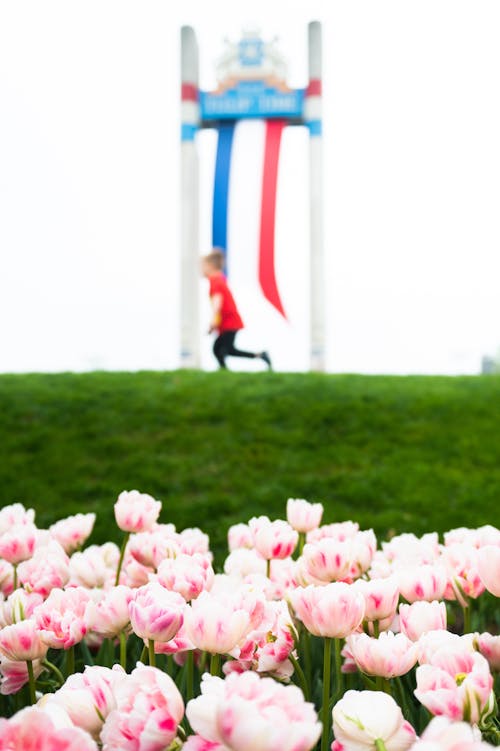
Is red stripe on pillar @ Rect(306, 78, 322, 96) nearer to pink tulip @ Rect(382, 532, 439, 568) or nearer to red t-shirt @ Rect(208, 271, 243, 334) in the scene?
red t-shirt @ Rect(208, 271, 243, 334)

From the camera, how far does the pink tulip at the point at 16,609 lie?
141cm

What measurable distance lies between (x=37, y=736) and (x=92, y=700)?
0.88 feet

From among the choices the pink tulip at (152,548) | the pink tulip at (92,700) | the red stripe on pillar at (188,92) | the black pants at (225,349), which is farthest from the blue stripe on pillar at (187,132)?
the pink tulip at (92,700)

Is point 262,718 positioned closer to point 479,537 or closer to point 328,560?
point 328,560

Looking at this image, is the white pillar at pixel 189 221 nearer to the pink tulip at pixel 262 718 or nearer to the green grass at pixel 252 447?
the green grass at pixel 252 447

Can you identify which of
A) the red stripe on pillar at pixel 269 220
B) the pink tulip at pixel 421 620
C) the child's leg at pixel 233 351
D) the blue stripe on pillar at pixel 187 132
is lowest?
the pink tulip at pixel 421 620

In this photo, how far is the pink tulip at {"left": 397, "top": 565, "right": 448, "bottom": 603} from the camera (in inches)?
60.2

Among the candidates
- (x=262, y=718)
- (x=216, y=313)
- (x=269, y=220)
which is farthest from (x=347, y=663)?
(x=269, y=220)

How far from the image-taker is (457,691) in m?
0.91

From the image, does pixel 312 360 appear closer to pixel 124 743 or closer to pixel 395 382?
pixel 395 382

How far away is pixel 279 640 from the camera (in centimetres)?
129

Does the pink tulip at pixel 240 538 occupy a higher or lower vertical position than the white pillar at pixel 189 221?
lower

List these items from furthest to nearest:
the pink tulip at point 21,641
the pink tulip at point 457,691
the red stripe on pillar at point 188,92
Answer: the red stripe on pillar at point 188,92 < the pink tulip at point 21,641 < the pink tulip at point 457,691

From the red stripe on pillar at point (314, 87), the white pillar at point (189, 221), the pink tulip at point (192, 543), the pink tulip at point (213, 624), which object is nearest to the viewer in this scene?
the pink tulip at point (213, 624)
